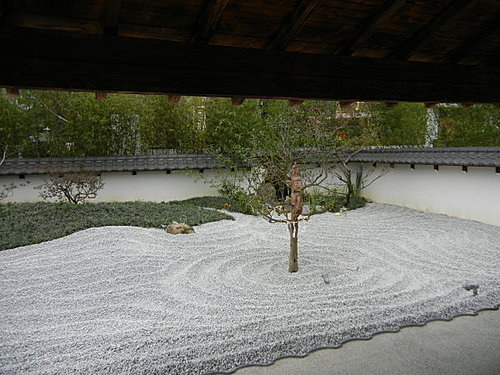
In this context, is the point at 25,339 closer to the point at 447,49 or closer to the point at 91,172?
the point at 447,49

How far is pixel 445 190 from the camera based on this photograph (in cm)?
945

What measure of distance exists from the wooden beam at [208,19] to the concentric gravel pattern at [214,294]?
2439 millimetres

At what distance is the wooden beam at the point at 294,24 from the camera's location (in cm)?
238

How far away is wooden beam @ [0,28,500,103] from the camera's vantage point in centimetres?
228

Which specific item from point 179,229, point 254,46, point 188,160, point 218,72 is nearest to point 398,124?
point 188,160

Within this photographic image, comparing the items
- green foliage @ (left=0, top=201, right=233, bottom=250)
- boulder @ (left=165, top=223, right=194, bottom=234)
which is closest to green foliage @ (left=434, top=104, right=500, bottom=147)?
green foliage @ (left=0, top=201, right=233, bottom=250)

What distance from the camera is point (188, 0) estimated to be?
7.42ft

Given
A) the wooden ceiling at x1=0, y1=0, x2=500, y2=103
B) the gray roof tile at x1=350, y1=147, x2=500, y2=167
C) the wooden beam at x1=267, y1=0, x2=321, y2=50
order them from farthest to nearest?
the gray roof tile at x1=350, y1=147, x2=500, y2=167, the wooden beam at x1=267, y1=0, x2=321, y2=50, the wooden ceiling at x1=0, y1=0, x2=500, y2=103

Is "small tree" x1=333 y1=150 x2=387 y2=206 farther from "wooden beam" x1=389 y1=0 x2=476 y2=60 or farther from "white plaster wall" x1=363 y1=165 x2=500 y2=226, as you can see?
"wooden beam" x1=389 y1=0 x2=476 y2=60

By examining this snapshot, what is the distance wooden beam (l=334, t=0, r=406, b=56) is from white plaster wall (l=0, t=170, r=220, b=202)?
8.57 meters

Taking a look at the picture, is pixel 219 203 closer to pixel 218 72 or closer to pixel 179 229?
pixel 179 229

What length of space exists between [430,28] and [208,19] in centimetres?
152

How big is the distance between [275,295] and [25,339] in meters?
2.50

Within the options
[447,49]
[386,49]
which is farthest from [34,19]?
[447,49]
